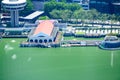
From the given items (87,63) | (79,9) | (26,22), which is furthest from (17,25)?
(87,63)

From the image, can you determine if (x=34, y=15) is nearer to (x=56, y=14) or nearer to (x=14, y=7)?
(x=56, y=14)

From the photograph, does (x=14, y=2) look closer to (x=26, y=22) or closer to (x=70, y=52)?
(x=26, y=22)

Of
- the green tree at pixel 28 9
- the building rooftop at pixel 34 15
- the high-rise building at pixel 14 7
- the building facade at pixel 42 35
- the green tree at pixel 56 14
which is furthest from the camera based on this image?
the green tree at pixel 28 9

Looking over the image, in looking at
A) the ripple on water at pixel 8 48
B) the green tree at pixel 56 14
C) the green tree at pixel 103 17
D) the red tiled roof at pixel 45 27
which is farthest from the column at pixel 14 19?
the green tree at pixel 103 17

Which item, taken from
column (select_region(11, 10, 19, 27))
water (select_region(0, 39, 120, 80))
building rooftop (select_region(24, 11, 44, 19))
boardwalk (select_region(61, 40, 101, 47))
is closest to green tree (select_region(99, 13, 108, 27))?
boardwalk (select_region(61, 40, 101, 47))

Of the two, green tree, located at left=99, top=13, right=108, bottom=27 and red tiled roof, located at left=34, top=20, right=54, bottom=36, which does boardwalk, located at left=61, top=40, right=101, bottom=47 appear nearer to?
red tiled roof, located at left=34, top=20, right=54, bottom=36

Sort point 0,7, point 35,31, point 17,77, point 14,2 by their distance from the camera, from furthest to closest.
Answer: point 0,7
point 14,2
point 35,31
point 17,77

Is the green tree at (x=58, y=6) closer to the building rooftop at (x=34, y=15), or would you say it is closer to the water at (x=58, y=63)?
the building rooftop at (x=34, y=15)
